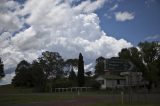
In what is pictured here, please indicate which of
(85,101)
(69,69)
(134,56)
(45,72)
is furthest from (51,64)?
(85,101)

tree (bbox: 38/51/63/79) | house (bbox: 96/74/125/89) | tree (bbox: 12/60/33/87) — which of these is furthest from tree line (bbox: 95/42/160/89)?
tree (bbox: 12/60/33/87)

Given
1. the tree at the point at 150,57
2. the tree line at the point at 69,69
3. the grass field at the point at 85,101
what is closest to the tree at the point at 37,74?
the tree line at the point at 69,69

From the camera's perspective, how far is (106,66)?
121 feet

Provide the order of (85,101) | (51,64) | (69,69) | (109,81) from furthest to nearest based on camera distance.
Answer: (69,69) < (51,64) < (109,81) < (85,101)

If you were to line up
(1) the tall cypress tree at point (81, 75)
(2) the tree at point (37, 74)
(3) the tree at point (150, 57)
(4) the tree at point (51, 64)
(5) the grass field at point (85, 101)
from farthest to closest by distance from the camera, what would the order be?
1. (4) the tree at point (51, 64)
2. (2) the tree at point (37, 74)
3. (1) the tall cypress tree at point (81, 75)
4. (3) the tree at point (150, 57)
5. (5) the grass field at point (85, 101)

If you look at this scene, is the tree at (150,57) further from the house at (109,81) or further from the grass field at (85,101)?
the grass field at (85,101)

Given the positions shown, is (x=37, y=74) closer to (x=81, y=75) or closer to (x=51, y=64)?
(x=51, y=64)

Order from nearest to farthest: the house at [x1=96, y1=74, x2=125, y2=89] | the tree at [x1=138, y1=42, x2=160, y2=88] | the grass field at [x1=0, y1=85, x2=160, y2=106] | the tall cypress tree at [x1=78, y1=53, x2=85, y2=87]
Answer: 1. the grass field at [x1=0, y1=85, x2=160, y2=106]
2. the tree at [x1=138, y1=42, x2=160, y2=88]
3. the house at [x1=96, y1=74, x2=125, y2=89]
4. the tall cypress tree at [x1=78, y1=53, x2=85, y2=87]

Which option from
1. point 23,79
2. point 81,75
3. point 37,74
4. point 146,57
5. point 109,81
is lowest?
point 109,81

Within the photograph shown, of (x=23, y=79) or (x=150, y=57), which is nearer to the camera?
(x=150, y=57)

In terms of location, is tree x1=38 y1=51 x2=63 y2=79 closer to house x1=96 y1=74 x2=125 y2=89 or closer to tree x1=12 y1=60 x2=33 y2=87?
tree x1=12 y1=60 x2=33 y2=87

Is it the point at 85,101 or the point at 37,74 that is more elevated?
the point at 37,74

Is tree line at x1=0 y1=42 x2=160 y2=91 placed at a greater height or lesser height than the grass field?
greater

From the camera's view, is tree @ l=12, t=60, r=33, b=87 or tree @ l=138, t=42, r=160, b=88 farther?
tree @ l=12, t=60, r=33, b=87
